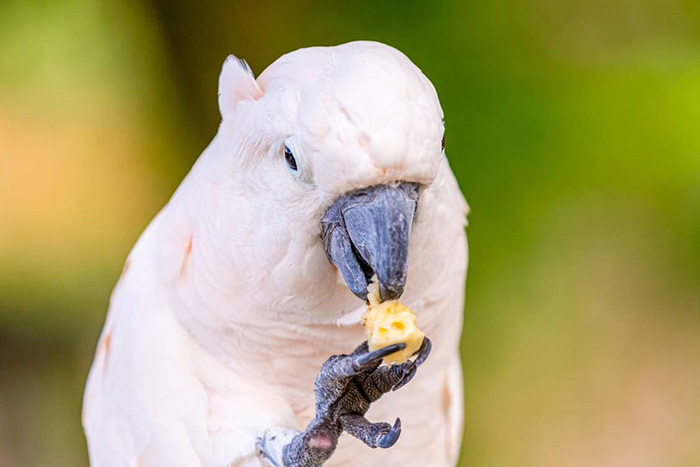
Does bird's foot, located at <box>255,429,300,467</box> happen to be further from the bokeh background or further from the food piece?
the bokeh background

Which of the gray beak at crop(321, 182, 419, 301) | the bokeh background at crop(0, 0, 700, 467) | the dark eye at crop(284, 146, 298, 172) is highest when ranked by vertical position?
the dark eye at crop(284, 146, 298, 172)

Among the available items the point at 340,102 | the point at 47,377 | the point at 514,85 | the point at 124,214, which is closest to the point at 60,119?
the point at 124,214

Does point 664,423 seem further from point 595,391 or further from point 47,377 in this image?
point 47,377

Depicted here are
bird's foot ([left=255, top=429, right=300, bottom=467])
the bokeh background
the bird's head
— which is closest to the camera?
the bird's head

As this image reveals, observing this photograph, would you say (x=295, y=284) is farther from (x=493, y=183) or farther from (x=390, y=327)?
(x=493, y=183)

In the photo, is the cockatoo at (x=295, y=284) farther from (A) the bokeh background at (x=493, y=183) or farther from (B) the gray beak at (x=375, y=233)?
(A) the bokeh background at (x=493, y=183)

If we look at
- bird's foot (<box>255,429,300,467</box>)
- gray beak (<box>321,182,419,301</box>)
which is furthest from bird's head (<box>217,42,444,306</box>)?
bird's foot (<box>255,429,300,467</box>)

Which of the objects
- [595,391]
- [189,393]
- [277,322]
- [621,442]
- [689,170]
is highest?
[277,322]
